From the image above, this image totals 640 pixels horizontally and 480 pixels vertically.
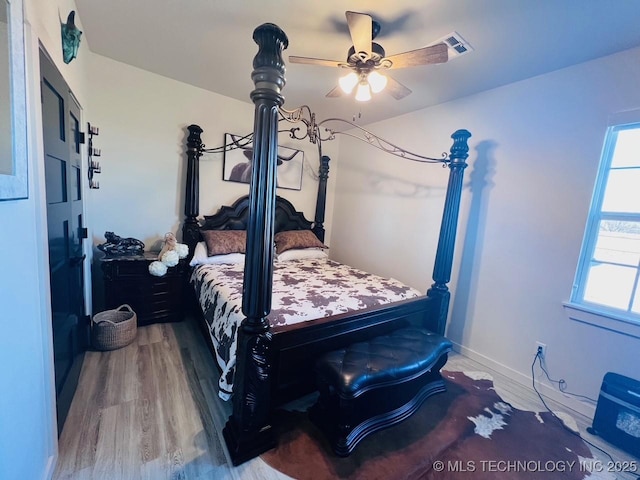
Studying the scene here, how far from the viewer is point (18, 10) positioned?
3.08 ft

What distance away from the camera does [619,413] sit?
175 cm

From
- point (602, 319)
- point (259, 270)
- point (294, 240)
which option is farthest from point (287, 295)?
point (602, 319)

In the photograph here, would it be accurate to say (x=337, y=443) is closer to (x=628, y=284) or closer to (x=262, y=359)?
(x=262, y=359)

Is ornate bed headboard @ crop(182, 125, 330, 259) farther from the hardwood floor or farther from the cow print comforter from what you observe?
the hardwood floor

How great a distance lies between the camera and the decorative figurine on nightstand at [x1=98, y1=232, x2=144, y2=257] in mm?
2654

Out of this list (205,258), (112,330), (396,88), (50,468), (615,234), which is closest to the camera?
(50,468)

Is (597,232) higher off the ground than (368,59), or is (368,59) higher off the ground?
(368,59)

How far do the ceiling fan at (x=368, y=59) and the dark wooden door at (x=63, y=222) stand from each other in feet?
4.44

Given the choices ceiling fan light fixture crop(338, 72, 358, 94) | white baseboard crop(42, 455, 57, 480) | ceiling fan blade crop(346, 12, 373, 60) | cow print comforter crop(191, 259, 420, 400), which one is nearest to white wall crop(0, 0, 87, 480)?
white baseboard crop(42, 455, 57, 480)

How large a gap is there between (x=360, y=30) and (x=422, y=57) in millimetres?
408

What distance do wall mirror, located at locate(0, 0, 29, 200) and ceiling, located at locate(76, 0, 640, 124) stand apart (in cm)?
116

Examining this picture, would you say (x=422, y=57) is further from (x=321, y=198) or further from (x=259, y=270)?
(x=321, y=198)

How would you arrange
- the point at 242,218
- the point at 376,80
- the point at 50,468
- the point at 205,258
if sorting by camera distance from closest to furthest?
1. the point at 50,468
2. the point at 376,80
3. the point at 205,258
4. the point at 242,218

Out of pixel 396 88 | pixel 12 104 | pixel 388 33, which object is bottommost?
pixel 12 104
